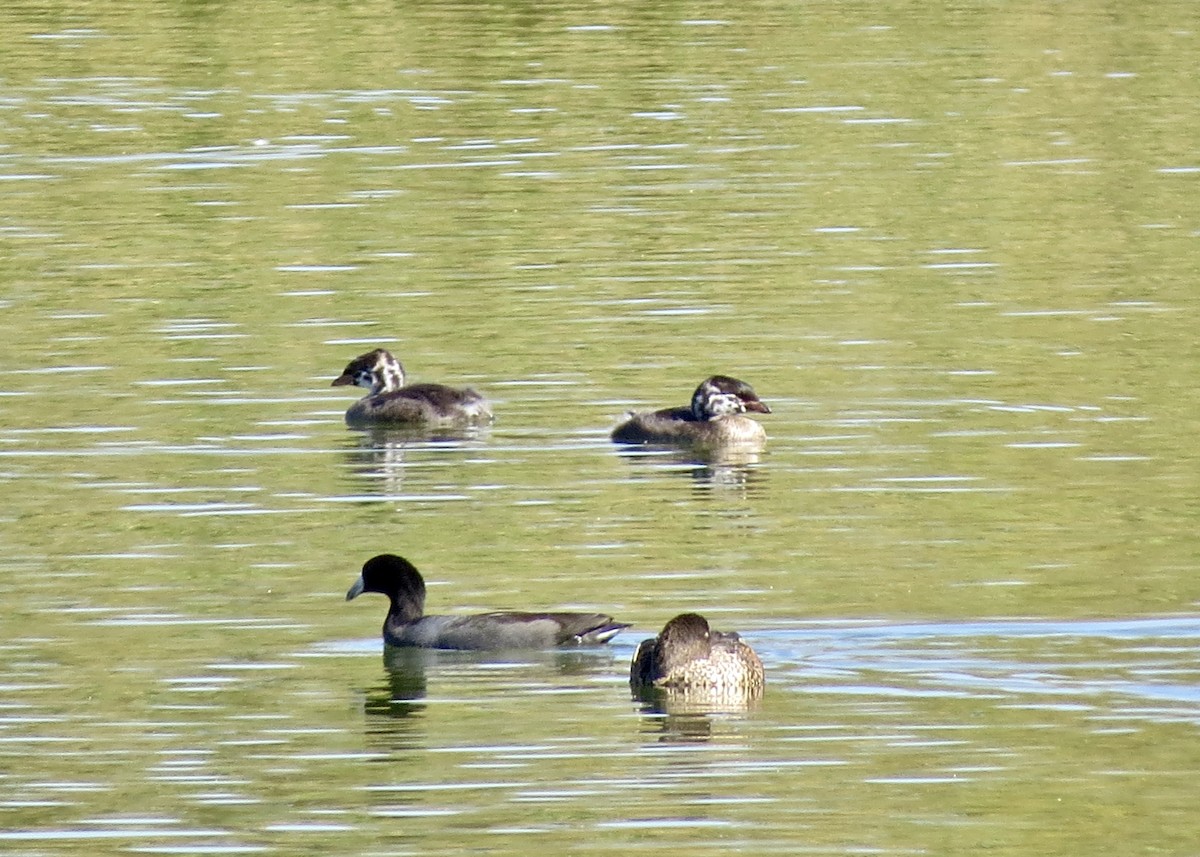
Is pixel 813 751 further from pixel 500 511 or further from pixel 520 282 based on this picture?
pixel 520 282

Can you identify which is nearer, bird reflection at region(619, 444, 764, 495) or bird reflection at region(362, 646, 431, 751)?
bird reflection at region(362, 646, 431, 751)

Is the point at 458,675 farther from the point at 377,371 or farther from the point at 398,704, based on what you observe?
the point at 377,371

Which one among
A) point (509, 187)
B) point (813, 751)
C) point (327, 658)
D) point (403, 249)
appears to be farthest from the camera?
point (509, 187)

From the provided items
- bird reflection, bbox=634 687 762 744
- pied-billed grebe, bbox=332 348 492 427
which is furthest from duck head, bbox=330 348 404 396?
bird reflection, bbox=634 687 762 744

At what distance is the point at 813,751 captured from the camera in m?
11.9

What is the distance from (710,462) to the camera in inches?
746

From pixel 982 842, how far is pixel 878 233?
17614mm

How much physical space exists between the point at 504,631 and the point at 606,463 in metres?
4.61

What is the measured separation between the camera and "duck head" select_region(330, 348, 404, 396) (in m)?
20.8

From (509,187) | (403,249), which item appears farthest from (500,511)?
(509,187)

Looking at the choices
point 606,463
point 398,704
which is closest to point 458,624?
point 398,704

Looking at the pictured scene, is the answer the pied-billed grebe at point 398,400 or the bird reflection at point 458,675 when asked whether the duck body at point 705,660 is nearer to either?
the bird reflection at point 458,675

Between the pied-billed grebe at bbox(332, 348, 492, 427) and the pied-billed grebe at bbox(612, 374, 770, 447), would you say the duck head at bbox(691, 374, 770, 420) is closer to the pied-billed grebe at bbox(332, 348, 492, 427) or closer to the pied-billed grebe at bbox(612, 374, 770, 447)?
the pied-billed grebe at bbox(612, 374, 770, 447)

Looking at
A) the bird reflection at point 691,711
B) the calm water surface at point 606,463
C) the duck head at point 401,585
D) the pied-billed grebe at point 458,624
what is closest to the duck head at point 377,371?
the calm water surface at point 606,463
